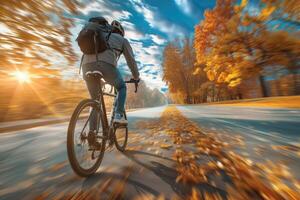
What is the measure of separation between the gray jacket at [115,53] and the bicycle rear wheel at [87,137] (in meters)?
0.58

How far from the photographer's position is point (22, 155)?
2.91m

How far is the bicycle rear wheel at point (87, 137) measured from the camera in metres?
1.91

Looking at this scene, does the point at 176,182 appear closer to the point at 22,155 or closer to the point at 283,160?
the point at 283,160

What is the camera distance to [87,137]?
217 centimetres

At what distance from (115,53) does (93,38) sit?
15.5 inches


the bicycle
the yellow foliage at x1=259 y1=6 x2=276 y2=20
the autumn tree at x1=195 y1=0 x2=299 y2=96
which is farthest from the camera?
the autumn tree at x1=195 y1=0 x2=299 y2=96

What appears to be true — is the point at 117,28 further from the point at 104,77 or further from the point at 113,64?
the point at 104,77

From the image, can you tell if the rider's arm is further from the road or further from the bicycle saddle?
the road

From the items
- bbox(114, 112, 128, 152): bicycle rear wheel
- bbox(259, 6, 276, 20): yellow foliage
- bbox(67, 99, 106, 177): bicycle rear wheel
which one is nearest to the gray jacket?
bbox(67, 99, 106, 177): bicycle rear wheel

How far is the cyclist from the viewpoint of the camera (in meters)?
2.41

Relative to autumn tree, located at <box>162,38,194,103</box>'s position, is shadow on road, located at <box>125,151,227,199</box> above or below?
below

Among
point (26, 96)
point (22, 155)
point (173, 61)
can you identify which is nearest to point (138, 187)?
point (22, 155)

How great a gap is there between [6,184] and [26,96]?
401 inches

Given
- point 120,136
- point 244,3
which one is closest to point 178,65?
point 244,3
